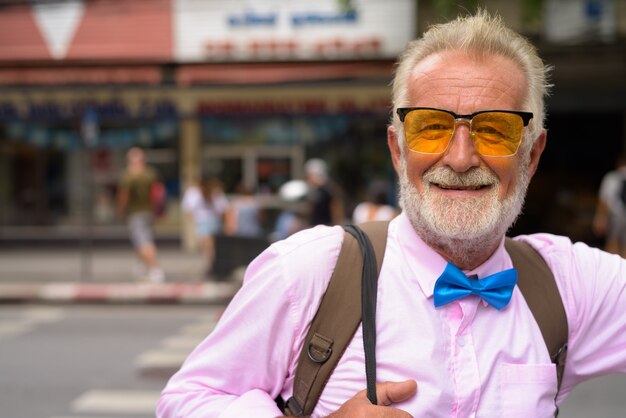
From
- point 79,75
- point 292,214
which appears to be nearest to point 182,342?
point 292,214

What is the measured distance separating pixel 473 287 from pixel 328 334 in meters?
0.32

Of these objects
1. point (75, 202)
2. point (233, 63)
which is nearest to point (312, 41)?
point (233, 63)

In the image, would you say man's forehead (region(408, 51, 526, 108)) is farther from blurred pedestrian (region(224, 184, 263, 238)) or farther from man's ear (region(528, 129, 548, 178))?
blurred pedestrian (region(224, 184, 263, 238))

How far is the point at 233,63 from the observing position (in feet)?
50.8

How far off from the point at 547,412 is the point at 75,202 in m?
16.0

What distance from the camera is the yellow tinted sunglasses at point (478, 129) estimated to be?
5.22 ft

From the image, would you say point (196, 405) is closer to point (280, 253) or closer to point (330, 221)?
point (280, 253)

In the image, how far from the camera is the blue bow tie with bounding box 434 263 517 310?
63.5 inches

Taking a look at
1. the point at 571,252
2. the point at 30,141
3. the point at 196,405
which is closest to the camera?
the point at 196,405

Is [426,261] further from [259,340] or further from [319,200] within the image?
[319,200]

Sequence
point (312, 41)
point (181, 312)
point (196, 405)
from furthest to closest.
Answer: point (312, 41) → point (181, 312) → point (196, 405)

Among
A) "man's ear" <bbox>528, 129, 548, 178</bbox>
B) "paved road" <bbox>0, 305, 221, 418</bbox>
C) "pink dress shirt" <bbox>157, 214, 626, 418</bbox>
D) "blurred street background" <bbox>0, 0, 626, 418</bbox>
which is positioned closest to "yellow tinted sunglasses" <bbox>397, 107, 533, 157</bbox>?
"man's ear" <bbox>528, 129, 548, 178</bbox>

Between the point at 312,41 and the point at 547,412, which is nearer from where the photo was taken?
the point at 547,412

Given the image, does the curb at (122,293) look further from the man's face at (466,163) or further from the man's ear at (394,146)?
the man's face at (466,163)
